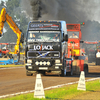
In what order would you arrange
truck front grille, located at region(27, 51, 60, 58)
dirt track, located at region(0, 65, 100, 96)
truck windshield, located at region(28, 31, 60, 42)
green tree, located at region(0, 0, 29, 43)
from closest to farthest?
dirt track, located at region(0, 65, 100, 96), truck front grille, located at region(27, 51, 60, 58), truck windshield, located at region(28, 31, 60, 42), green tree, located at region(0, 0, 29, 43)

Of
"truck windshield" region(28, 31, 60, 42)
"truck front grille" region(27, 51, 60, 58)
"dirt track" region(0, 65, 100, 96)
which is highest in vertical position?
"truck windshield" region(28, 31, 60, 42)

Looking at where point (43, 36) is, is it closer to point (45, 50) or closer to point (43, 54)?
point (45, 50)

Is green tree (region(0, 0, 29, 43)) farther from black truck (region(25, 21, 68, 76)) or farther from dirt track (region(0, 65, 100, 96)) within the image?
dirt track (region(0, 65, 100, 96))

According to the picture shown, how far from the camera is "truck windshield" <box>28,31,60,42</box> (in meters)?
20.4

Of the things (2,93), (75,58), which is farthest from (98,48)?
(2,93)

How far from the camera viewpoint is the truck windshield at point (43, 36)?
20422 millimetres

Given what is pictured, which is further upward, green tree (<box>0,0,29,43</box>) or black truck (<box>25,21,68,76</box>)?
green tree (<box>0,0,29,43</box>)

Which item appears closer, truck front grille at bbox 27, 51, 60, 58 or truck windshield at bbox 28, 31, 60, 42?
truck front grille at bbox 27, 51, 60, 58

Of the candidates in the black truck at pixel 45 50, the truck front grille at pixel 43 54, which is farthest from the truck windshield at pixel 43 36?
the truck front grille at pixel 43 54

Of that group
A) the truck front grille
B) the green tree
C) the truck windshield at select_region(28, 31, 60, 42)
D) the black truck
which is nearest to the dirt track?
the black truck

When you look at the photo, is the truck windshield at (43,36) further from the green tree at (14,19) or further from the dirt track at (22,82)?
the green tree at (14,19)

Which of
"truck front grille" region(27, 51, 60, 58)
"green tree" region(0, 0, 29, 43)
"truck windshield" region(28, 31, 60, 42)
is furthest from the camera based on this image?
"green tree" region(0, 0, 29, 43)

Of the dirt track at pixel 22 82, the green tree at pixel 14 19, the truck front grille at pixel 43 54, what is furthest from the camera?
the green tree at pixel 14 19

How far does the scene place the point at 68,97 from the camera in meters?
11.7
